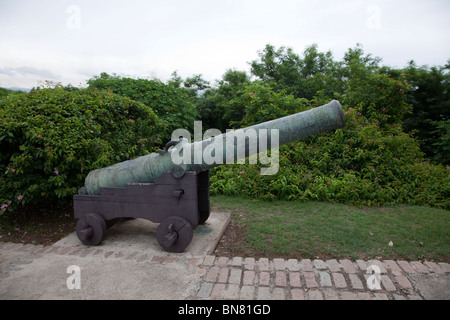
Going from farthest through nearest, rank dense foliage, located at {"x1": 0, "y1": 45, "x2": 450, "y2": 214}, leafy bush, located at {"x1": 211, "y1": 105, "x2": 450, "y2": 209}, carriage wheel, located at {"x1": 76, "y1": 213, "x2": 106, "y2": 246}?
leafy bush, located at {"x1": 211, "y1": 105, "x2": 450, "y2": 209}, dense foliage, located at {"x1": 0, "y1": 45, "x2": 450, "y2": 214}, carriage wheel, located at {"x1": 76, "y1": 213, "x2": 106, "y2": 246}

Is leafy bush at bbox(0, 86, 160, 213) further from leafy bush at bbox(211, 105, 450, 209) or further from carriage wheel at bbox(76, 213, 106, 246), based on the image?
leafy bush at bbox(211, 105, 450, 209)

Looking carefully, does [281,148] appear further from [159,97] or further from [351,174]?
[159,97]

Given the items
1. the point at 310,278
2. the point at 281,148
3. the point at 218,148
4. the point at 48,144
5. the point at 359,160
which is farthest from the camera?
the point at 281,148

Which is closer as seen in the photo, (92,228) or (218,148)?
(218,148)

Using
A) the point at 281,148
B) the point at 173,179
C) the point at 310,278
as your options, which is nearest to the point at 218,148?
the point at 173,179

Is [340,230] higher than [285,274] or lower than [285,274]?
higher

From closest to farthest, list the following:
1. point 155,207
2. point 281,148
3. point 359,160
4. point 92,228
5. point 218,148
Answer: point 218,148
point 155,207
point 92,228
point 359,160
point 281,148

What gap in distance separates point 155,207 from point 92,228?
0.86 metres

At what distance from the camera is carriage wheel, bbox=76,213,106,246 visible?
358cm

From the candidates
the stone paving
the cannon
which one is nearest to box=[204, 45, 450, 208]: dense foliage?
the stone paving

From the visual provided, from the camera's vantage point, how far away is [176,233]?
11.0ft
